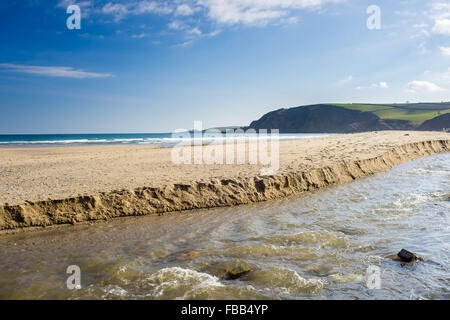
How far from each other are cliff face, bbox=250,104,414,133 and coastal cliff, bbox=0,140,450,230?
8122cm

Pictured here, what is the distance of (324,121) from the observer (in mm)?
103375

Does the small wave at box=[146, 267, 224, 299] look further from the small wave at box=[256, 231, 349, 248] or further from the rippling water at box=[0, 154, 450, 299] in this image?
the small wave at box=[256, 231, 349, 248]

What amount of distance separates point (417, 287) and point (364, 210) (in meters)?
3.78

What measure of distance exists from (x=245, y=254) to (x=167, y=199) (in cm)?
319

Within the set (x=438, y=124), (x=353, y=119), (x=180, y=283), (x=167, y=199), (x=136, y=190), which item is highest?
(x=353, y=119)

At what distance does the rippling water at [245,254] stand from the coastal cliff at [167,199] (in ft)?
1.16

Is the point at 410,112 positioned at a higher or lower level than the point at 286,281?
higher

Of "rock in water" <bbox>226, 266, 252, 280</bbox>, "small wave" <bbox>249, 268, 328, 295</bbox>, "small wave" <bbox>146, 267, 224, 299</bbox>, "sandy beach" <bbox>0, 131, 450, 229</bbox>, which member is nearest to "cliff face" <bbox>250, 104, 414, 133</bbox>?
"sandy beach" <bbox>0, 131, 450, 229</bbox>

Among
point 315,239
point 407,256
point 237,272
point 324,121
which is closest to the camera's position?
point 237,272

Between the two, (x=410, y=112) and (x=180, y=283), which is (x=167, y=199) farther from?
(x=410, y=112)

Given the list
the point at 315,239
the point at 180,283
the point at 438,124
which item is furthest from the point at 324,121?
the point at 180,283
